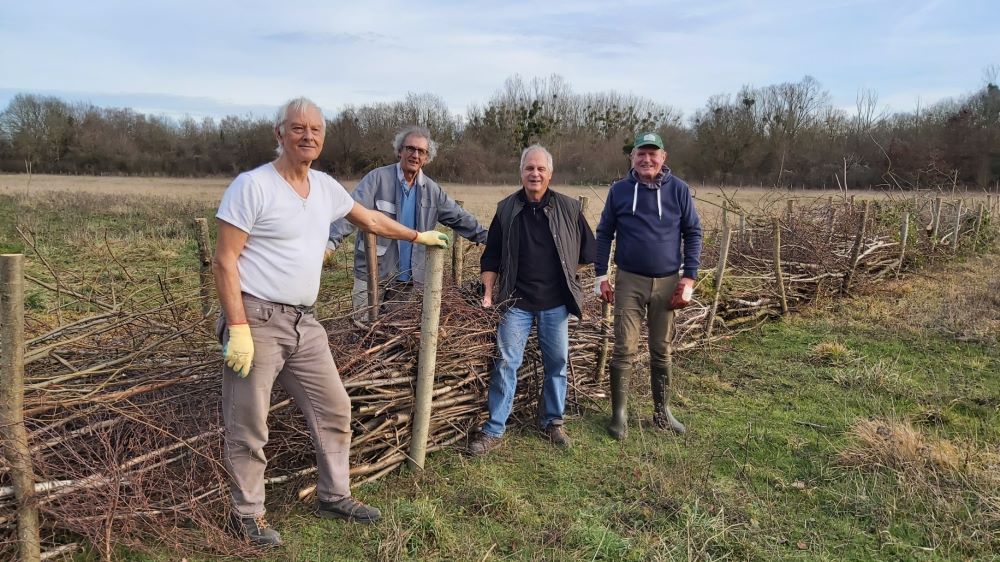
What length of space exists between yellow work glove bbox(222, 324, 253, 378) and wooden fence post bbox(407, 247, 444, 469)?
1.04 meters

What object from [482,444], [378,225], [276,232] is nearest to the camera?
[276,232]

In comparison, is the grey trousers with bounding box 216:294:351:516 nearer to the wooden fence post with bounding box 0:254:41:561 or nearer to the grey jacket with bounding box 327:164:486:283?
the wooden fence post with bounding box 0:254:41:561

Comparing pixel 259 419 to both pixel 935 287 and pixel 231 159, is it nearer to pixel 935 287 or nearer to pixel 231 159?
pixel 935 287

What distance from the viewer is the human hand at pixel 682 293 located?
3515mm

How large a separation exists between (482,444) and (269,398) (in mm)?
1360

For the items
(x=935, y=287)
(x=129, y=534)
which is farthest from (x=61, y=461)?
(x=935, y=287)

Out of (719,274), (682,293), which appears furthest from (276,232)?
(719,274)

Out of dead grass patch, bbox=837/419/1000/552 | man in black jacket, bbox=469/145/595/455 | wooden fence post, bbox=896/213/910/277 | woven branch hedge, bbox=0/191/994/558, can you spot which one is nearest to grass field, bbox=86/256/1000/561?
dead grass patch, bbox=837/419/1000/552

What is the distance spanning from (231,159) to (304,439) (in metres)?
47.0

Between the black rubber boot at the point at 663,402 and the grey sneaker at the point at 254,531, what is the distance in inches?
91.4

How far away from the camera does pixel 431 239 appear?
9.81 ft

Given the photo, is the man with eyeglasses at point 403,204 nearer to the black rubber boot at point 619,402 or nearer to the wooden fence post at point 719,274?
the black rubber boot at point 619,402

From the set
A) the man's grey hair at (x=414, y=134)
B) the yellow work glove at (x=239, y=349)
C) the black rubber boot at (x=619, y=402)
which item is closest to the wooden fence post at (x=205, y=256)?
the yellow work glove at (x=239, y=349)

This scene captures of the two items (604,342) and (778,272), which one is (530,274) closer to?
(604,342)
